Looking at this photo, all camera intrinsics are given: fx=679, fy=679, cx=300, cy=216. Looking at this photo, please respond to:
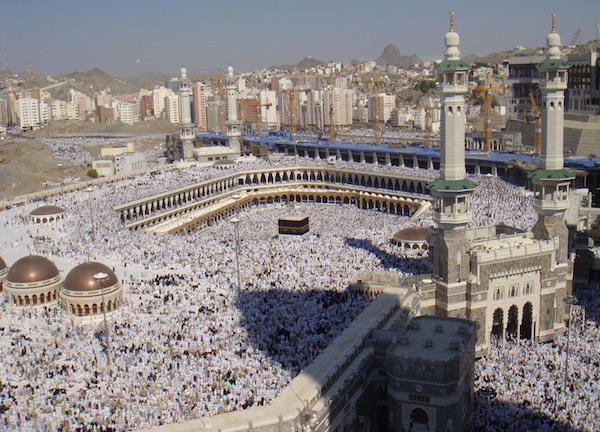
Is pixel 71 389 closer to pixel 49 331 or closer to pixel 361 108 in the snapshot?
pixel 49 331

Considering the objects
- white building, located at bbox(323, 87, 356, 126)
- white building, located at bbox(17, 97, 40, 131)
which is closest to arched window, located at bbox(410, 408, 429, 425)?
white building, located at bbox(323, 87, 356, 126)

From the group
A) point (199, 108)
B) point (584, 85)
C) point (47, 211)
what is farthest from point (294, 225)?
point (199, 108)

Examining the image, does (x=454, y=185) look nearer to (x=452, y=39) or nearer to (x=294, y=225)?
(x=452, y=39)

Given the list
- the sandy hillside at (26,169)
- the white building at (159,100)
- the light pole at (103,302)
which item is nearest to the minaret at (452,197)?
the light pole at (103,302)

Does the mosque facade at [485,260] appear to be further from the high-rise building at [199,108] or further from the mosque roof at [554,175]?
the high-rise building at [199,108]

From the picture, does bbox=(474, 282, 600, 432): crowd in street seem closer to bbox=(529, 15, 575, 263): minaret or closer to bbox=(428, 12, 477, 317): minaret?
bbox=(428, 12, 477, 317): minaret

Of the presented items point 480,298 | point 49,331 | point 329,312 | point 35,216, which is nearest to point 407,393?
point 329,312
